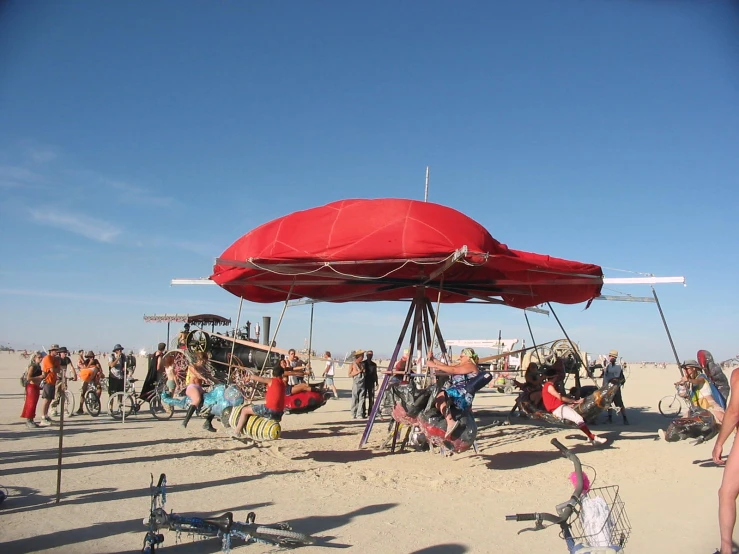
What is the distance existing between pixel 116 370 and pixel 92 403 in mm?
943

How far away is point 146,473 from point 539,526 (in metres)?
5.62

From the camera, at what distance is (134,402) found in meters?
13.8

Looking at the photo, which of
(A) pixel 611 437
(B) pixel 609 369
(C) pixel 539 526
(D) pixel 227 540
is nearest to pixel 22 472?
(D) pixel 227 540

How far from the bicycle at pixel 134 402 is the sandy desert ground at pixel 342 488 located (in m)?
2.03

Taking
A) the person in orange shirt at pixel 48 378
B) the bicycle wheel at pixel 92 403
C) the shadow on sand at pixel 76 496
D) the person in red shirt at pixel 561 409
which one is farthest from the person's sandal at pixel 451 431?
the bicycle wheel at pixel 92 403

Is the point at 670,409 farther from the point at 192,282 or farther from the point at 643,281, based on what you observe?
the point at 192,282

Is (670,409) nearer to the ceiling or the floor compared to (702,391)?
nearer to the floor

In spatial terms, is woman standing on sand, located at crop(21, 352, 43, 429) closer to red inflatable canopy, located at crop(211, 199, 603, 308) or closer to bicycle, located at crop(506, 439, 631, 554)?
red inflatable canopy, located at crop(211, 199, 603, 308)

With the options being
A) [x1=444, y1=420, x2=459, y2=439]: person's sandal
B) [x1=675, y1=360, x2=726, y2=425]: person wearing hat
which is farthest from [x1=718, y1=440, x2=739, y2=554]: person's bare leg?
[x1=675, y1=360, x2=726, y2=425]: person wearing hat

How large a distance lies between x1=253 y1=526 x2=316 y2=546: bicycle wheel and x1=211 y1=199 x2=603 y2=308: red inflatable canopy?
13.1 feet

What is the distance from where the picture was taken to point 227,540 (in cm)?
430

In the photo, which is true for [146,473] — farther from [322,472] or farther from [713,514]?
[713,514]

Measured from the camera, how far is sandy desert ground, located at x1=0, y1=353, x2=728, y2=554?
16.3ft

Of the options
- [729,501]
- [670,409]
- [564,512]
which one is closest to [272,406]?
[564,512]
